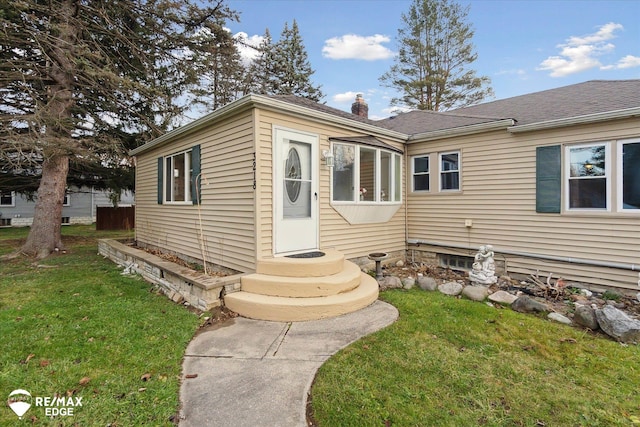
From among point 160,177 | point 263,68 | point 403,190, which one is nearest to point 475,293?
point 403,190

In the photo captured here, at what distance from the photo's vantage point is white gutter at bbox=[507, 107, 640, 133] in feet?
16.7

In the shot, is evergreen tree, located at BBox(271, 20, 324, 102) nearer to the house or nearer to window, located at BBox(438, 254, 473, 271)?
the house

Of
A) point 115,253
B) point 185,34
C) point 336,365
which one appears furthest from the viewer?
point 185,34

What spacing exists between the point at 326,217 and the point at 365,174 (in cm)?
143

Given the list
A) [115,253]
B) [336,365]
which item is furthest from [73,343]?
[115,253]

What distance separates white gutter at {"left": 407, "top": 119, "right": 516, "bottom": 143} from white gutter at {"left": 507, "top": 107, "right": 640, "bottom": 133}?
172 millimetres

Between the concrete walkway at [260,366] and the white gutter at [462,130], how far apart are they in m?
4.69

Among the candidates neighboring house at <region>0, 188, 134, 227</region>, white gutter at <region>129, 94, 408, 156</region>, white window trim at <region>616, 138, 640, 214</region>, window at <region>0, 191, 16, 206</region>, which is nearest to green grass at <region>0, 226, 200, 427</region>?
white gutter at <region>129, 94, 408, 156</region>

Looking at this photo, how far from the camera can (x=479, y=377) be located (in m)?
2.78

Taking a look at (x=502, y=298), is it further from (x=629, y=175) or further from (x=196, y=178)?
(x=196, y=178)

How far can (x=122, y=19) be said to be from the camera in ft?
31.5

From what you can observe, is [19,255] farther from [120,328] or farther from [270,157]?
[270,157]

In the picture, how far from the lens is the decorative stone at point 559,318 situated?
4195mm

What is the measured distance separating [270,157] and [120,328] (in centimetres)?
311
